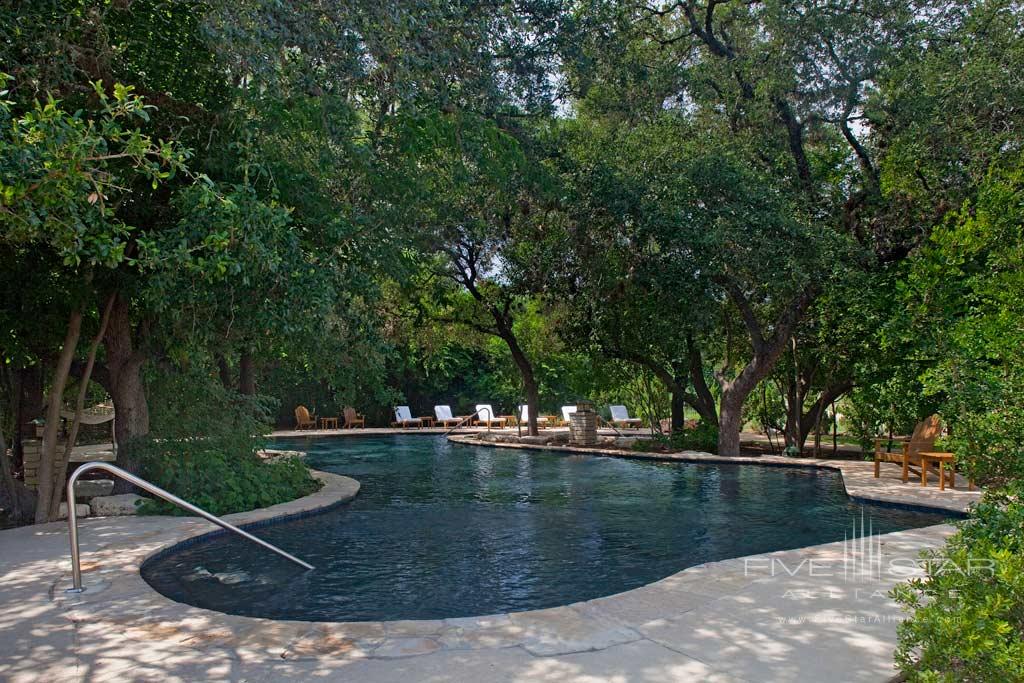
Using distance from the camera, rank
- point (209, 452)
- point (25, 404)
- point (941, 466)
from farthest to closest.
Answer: point (25, 404) < point (941, 466) < point (209, 452)

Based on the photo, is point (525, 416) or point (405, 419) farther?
point (405, 419)

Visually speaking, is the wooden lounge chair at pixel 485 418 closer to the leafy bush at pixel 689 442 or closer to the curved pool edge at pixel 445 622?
the leafy bush at pixel 689 442

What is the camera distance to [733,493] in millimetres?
10773

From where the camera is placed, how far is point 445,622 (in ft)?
15.0

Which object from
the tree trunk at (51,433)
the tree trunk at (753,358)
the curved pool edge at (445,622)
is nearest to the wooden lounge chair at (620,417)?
the tree trunk at (753,358)

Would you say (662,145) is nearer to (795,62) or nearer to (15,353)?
(795,62)

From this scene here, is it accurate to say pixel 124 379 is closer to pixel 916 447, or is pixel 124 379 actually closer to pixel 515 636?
pixel 515 636

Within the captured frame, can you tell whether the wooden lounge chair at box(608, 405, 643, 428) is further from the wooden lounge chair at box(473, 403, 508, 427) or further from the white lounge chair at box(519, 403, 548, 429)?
the wooden lounge chair at box(473, 403, 508, 427)

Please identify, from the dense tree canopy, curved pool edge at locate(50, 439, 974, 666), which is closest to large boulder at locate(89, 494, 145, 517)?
the dense tree canopy

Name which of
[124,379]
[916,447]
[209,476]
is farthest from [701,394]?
[124,379]

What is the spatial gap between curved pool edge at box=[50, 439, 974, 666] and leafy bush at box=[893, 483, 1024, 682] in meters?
0.94

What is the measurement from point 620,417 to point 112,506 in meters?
16.9

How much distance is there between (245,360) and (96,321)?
105 inches

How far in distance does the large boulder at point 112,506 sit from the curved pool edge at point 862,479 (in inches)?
326
